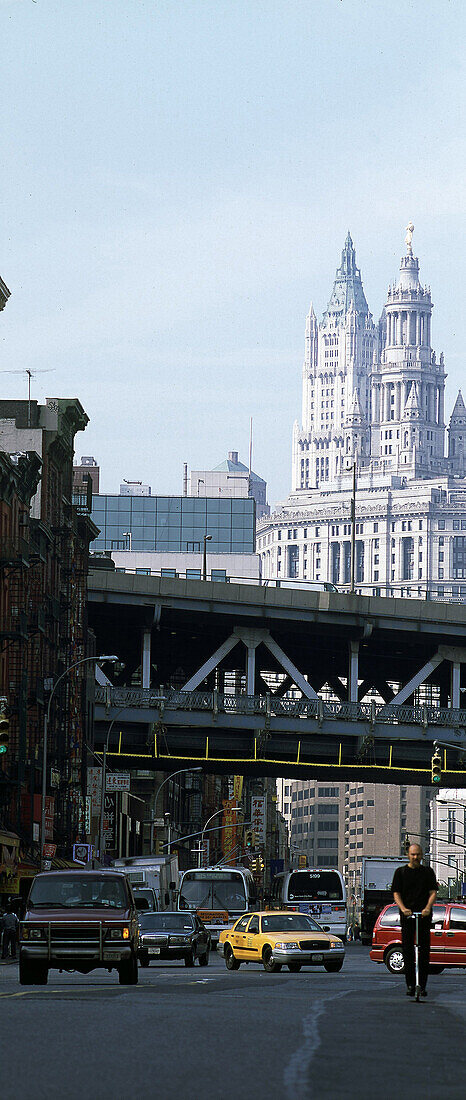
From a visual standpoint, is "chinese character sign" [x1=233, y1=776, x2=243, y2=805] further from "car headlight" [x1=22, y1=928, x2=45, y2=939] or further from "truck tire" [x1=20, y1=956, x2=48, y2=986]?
"car headlight" [x1=22, y1=928, x2=45, y2=939]

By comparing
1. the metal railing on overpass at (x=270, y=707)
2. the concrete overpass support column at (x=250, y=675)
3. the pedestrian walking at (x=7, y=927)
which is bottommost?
the pedestrian walking at (x=7, y=927)

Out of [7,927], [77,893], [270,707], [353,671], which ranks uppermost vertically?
[353,671]

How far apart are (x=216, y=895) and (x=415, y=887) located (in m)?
36.5

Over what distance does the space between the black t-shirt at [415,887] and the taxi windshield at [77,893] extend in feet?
23.8

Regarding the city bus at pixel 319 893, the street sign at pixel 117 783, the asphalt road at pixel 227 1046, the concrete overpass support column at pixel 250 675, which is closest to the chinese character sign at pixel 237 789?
the concrete overpass support column at pixel 250 675

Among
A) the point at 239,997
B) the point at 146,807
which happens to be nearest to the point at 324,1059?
the point at 239,997

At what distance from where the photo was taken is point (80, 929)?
2473 centimetres

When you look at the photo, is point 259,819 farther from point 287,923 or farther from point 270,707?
point 287,923

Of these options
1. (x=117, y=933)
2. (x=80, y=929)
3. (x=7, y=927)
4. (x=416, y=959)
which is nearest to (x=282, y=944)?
(x=117, y=933)

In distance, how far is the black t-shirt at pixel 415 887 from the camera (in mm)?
19047

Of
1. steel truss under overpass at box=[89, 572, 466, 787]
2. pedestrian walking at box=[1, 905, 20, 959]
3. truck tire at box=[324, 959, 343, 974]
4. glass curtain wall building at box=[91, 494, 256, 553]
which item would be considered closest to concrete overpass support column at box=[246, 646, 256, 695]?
steel truss under overpass at box=[89, 572, 466, 787]

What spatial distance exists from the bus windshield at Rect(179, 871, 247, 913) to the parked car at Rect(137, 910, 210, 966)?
1497cm

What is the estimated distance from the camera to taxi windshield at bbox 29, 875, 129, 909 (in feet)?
83.4

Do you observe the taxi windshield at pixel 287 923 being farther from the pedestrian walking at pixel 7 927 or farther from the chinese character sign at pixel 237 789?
the chinese character sign at pixel 237 789
